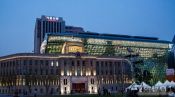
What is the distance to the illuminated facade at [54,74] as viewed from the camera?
475ft

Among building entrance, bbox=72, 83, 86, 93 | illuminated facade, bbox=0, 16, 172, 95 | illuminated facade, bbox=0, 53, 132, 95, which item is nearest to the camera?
illuminated facade, bbox=0, 53, 132, 95

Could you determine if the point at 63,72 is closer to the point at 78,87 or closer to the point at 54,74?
the point at 54,74

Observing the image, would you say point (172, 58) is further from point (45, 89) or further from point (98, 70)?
point (45, 89)

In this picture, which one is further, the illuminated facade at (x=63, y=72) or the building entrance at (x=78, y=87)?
the building entrance at (x=78, y=87)

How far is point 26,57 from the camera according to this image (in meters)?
147

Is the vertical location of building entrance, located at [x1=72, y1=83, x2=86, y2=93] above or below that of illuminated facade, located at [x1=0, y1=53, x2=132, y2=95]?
below

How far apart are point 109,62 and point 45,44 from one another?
42.4 meters

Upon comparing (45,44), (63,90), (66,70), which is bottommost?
(63,90)

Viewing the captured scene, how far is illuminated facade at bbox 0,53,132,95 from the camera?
145 metres

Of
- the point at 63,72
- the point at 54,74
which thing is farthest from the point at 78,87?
the point at 54,74

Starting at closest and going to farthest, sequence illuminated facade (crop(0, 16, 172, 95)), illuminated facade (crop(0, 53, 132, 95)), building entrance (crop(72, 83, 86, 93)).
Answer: illuminated facade (crop(0, 53, 132, 95))
illuminated facade (crop(0, 16, 172, 95))
building entrance (crop(72, 83, 86, 93))

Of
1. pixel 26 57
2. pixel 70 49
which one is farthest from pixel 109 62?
pixel 26 57

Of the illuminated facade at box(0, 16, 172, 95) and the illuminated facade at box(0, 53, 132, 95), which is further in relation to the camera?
the illuminated facade at box(0, 16, 172, 95)

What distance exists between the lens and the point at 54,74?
153 m
